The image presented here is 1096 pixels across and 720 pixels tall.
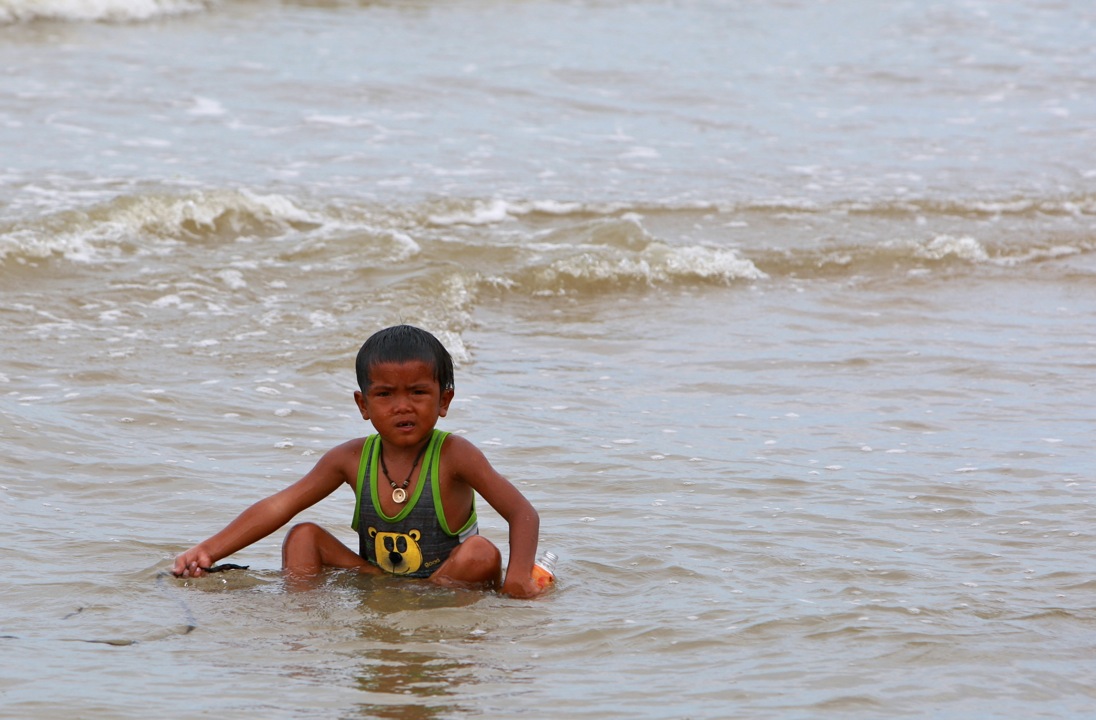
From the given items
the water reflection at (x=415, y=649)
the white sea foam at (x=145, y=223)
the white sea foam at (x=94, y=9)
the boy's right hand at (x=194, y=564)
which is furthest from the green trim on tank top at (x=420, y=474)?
the white sea foam at (x=94, y=9)

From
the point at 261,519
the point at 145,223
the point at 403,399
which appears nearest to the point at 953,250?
the point at 145,223

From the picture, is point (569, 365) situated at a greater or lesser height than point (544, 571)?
greater

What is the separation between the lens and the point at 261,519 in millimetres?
4449

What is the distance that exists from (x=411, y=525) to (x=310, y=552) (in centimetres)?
31

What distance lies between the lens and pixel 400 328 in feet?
14.1

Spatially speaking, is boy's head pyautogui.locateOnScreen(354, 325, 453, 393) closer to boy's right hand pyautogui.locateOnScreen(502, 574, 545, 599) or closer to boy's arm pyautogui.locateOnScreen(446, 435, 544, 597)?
boy's arm pyautogui.locateOnScreen(446, 435, 544, 597)

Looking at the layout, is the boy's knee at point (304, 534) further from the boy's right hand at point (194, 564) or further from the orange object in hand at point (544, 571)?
the orange object in hand at point (544, 571)

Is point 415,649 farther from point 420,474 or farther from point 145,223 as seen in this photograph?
point 145,223

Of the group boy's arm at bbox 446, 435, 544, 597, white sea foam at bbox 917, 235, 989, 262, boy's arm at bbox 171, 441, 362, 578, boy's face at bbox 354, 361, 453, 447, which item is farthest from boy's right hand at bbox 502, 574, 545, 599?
white sea foam at bbox 917, 235, 989, 262

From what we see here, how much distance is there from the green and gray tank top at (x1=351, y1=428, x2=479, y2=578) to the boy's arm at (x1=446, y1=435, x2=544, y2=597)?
0.13 meters

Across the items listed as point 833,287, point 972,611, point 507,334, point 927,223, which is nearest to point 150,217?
point 507,334

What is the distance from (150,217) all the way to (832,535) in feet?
19.8

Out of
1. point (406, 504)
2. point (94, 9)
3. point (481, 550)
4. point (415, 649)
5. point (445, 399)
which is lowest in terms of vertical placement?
point (415, 649)

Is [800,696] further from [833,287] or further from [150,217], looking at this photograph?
[150,217]
